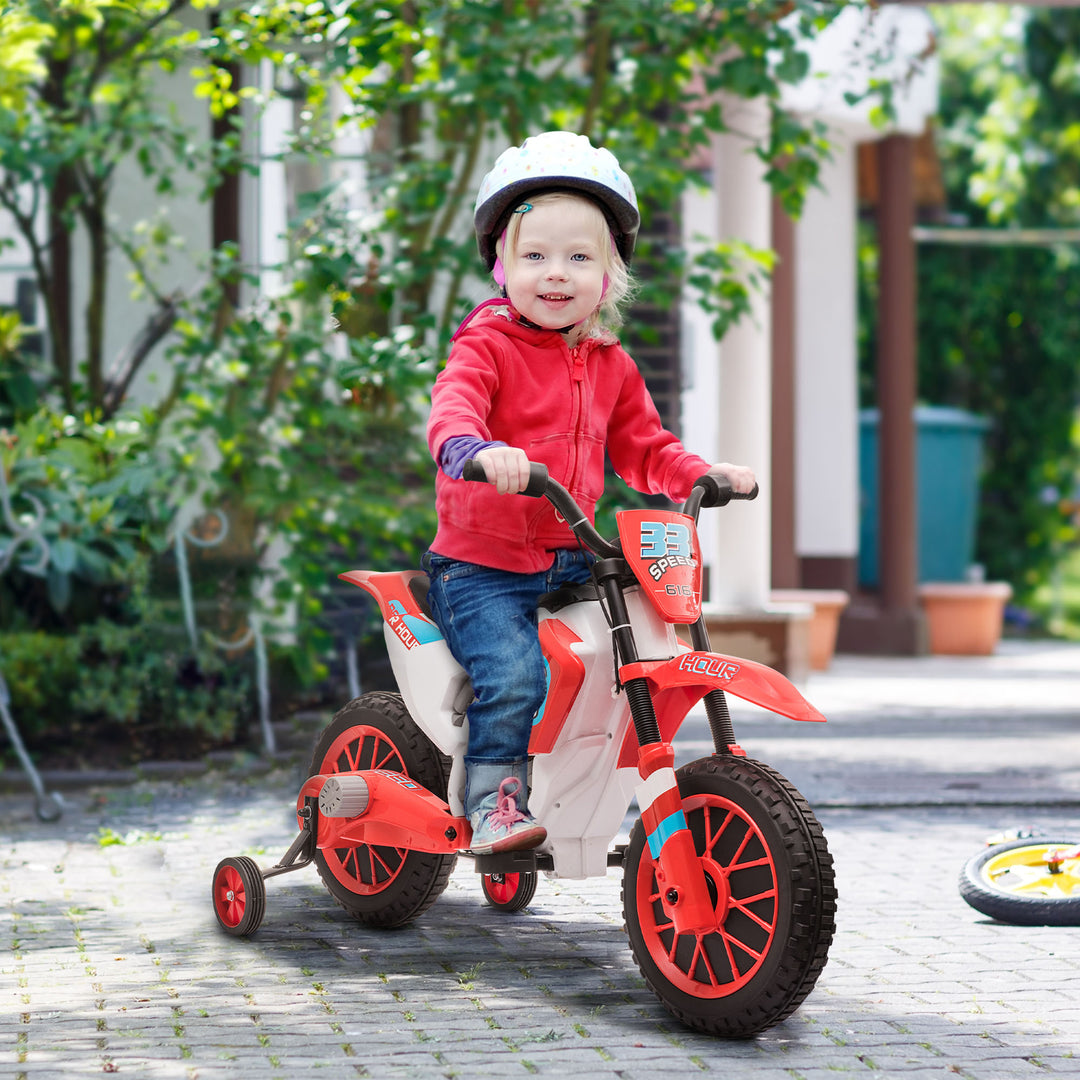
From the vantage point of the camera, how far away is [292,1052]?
127 inches

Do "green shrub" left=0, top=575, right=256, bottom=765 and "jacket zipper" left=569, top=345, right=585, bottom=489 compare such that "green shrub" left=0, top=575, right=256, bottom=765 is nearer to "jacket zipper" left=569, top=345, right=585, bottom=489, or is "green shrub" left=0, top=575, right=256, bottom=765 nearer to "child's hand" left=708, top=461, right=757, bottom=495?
"jacket zipper" left=569, top=345, right=585, bottom=489

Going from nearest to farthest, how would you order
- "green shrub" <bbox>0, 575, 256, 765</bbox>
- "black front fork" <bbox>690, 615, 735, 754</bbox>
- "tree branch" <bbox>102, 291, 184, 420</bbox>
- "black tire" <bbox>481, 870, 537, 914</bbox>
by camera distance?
"black front fork" <bbox>690, 615, 735, 754</bbox> → "black tire" <bbox>481, 870, 537, 914</bbox> → "green shrub" <bbox>0, 575, 256, 765</bbox> → "tree branch" <bbox>102, 291, 184, 420</bbox>

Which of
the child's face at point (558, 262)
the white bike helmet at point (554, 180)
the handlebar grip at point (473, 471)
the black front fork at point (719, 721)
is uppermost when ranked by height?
the white bike helmet at point (554, 180)

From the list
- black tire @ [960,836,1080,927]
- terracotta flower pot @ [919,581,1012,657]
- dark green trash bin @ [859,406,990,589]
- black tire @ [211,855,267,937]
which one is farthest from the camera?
dark green trash bin @ [859,406,990,589]

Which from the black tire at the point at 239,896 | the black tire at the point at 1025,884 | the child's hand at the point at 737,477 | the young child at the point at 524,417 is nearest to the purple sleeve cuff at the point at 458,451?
the young child at the point at 524,417

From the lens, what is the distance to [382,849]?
14.3ft

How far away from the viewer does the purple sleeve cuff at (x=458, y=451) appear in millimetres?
3393

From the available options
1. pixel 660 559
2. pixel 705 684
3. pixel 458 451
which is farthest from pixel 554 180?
pixel 705 684

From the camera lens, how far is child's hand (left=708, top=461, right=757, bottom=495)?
3715mm

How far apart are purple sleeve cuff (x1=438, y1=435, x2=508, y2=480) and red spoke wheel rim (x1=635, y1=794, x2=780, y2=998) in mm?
850

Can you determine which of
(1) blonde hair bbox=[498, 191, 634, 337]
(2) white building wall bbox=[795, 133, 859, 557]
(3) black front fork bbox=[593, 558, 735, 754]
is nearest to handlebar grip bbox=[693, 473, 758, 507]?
(3) black front fork bbox=[593, 558, 735, 754]

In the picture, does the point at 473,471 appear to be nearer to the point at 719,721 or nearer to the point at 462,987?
the point at 719,721

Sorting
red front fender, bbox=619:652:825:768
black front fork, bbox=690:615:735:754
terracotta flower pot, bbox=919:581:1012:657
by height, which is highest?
red front fender, bbox=619:652:825:768

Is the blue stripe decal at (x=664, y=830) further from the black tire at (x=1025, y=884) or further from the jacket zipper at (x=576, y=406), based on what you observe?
the black tire at (x=1025, y=884)
